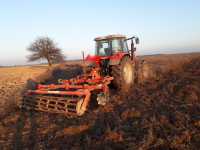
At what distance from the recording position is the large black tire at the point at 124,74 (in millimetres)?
9367

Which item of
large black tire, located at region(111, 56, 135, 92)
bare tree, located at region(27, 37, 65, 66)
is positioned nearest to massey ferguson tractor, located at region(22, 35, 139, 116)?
large black tire, located at region(111, 56, 135, 92)

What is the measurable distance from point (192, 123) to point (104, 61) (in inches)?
203

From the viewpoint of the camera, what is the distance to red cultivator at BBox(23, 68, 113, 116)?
7.75 metres

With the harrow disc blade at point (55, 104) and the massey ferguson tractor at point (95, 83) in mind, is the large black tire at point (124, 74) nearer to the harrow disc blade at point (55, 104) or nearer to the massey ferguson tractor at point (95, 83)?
the massey ferguson tractor at point (95, 83)

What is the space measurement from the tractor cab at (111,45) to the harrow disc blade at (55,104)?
2880 millimetres

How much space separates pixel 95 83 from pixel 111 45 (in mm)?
2206

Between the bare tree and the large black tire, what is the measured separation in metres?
26.7

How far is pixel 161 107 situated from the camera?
7328mm

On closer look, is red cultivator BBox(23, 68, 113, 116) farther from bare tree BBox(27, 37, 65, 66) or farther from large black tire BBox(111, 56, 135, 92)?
bare tree BBox(27, 37, 65, 66)

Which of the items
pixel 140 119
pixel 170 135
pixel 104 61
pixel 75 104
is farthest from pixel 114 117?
pixel 104 61

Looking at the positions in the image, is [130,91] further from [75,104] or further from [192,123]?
[192,123]

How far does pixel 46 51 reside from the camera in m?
36.0

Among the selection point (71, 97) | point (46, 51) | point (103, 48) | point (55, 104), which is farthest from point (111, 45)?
point (46, 51)

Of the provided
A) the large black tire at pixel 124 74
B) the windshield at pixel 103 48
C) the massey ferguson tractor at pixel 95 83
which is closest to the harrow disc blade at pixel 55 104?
the massey ferguson tractor at pixel 95 83
